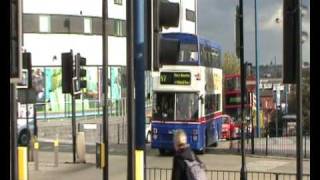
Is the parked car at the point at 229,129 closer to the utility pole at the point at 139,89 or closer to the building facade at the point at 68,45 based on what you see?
the building facade at the point at 68,45

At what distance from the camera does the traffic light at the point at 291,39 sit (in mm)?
7441

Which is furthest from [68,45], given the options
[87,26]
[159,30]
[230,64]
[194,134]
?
[159,30]

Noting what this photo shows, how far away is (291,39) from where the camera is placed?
747 cm

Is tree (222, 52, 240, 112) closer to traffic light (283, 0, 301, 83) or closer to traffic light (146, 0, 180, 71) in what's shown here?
traffic light (146, 0, 180, 71)

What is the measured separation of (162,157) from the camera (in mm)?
27312

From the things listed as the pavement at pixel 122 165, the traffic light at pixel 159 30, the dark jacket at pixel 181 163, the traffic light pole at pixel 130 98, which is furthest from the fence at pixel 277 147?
the traffic light at pixel 159 30

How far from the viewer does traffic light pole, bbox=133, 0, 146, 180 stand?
37.1ft

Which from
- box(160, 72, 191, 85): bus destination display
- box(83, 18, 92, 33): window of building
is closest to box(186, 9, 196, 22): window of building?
box(83, 18, 92, 33): window of building

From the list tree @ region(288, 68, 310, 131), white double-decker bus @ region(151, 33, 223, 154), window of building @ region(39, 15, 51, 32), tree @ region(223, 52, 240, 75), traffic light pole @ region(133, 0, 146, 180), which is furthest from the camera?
tree @ region(223, 52, 240, 75)

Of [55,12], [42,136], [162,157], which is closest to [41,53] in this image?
[55,12]

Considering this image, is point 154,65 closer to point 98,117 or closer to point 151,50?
point 151,50

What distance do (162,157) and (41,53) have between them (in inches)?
1277

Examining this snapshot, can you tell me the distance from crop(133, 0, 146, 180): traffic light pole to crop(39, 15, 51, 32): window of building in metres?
47.2

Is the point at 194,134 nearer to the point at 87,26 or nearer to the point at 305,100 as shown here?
the point at 305,100
